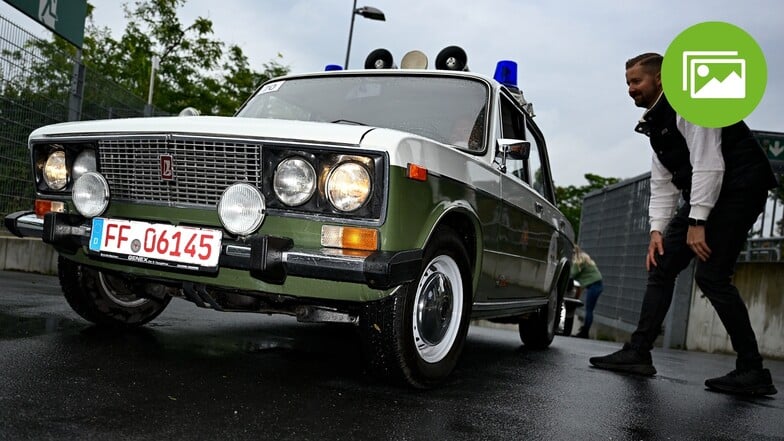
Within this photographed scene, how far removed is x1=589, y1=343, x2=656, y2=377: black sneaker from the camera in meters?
4.77

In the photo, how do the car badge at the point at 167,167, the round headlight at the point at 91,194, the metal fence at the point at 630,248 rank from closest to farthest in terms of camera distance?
1. the car badge at the point at 167,167
2. the round headlight at the point at 91,194
3. the metal fence at the point at 630,248

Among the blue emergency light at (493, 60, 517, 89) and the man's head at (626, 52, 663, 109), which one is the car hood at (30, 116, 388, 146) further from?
the blue emergency light at (493, 60, 517, 89)

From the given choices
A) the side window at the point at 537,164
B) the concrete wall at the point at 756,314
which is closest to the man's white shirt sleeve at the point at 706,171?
the side window at the point at 537,164

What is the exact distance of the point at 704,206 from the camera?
415cm

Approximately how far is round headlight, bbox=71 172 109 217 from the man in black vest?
123 inches

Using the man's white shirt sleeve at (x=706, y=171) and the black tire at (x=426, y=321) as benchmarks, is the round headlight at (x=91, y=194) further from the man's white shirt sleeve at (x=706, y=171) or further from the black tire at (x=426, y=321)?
the man's white shirt sleeve at (x=706, y=171)

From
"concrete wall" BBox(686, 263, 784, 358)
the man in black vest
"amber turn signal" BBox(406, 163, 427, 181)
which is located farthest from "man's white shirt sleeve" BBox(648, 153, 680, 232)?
"concrete wall" BBox(686, 263, 784, 358)

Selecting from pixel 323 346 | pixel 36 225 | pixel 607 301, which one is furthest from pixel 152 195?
pixel 607 301

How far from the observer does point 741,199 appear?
4.21 m

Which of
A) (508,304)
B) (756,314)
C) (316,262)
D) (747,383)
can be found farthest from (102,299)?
(756,314)

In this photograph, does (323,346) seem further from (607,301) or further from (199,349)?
(607,301)

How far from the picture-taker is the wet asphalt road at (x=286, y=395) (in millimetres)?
2424

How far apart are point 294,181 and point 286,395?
873 mm

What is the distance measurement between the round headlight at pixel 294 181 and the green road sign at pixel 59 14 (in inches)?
229
